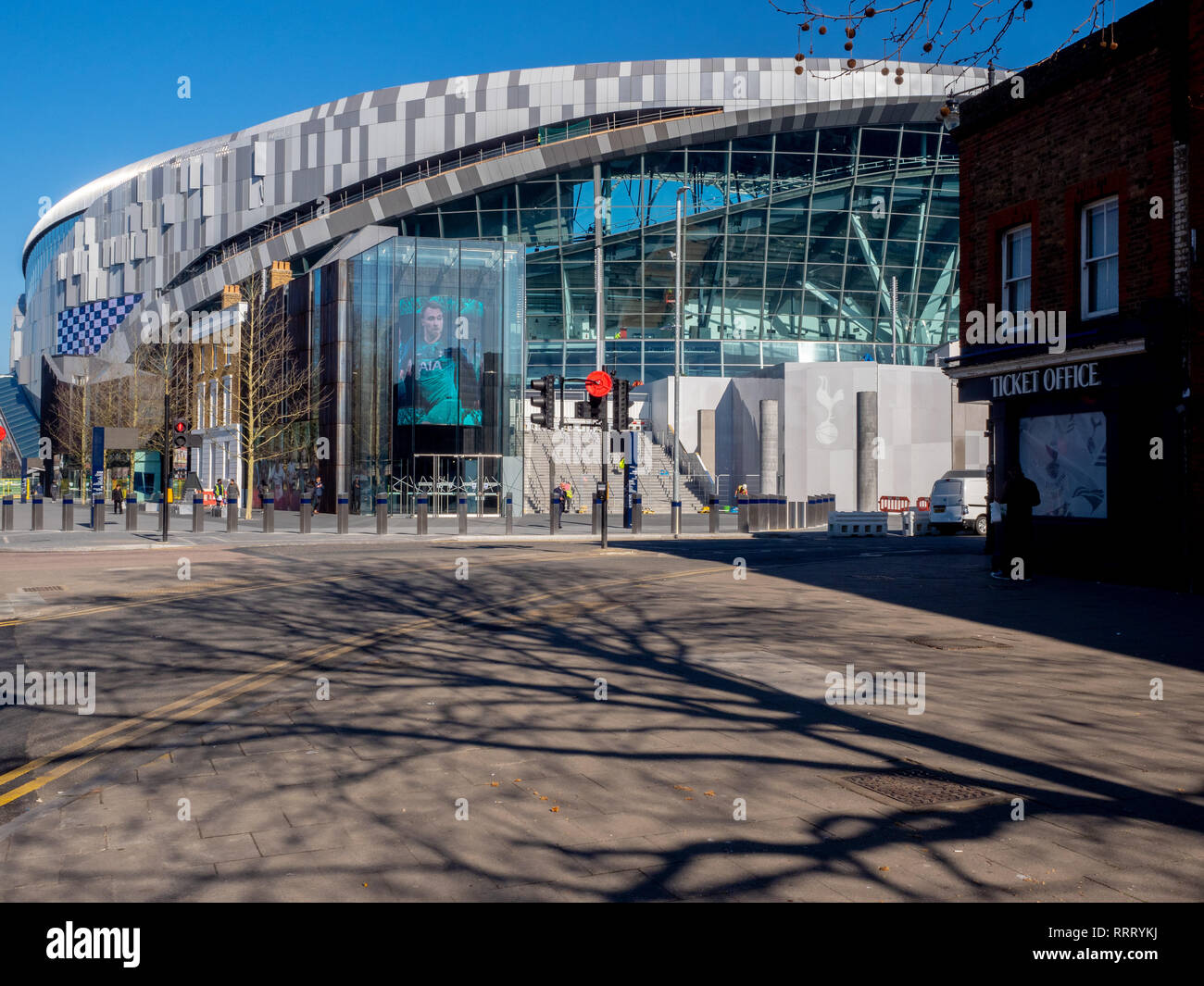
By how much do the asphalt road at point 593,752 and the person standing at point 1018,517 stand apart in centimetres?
311

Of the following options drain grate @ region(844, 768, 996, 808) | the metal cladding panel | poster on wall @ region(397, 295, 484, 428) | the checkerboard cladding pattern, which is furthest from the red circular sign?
the checkerboard cladding pattern

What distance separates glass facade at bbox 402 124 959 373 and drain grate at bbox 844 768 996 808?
51.9 metres

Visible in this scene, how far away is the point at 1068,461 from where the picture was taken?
60.0 ft

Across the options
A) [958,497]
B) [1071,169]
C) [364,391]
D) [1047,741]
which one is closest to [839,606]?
[1047,741]

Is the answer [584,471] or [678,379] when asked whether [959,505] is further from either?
[584,471]

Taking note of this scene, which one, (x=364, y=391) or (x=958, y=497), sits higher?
(x=364, y=391)

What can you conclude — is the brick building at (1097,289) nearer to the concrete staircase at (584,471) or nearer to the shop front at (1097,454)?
the shop front at (1097,454)

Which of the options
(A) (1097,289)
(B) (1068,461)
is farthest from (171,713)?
(A) (1097,289)

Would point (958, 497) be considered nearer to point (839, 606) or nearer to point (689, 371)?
point (839, 606)

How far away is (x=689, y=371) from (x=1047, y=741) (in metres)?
52.3

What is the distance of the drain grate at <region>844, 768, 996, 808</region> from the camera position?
18.1ft

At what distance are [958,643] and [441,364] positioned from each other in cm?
3408

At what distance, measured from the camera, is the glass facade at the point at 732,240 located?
5844 centimetres

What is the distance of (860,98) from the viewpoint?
56.1m
